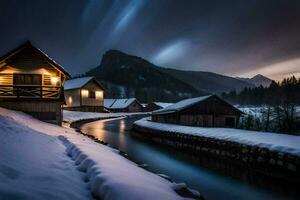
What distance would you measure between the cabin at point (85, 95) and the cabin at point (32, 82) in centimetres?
→ 3651

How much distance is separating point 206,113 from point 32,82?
22.7m

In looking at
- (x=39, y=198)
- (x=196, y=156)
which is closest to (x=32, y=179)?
(x=39, y=198)

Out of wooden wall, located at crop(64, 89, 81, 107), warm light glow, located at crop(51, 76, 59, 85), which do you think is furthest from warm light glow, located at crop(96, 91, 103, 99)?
warm light glow, located at crop(51, 76, 59, 85)

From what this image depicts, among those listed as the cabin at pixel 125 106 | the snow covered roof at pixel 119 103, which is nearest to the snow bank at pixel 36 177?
the cabin at pixel 125 106

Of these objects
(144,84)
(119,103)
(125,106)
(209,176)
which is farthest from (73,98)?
(144,84)

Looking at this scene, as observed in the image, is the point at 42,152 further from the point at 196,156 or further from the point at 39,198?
the point at 196,156

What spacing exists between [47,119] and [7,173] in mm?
19405

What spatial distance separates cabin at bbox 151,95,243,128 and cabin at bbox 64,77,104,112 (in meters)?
34.1

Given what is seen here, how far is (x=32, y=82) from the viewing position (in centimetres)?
2658

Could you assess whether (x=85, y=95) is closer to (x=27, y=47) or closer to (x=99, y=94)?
(x=99, y=94)

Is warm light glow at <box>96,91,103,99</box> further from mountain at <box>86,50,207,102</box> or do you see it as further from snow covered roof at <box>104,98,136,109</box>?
mountain at <box>86,50,207,102</box>

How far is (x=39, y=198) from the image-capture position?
16.5ft

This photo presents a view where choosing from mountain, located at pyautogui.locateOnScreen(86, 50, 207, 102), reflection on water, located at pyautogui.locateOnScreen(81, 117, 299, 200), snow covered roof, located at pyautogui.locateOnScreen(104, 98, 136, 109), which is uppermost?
mountain, located at pyautogui.locateOnScreen(86, 50, 207, 102)

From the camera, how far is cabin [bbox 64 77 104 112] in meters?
64.0
